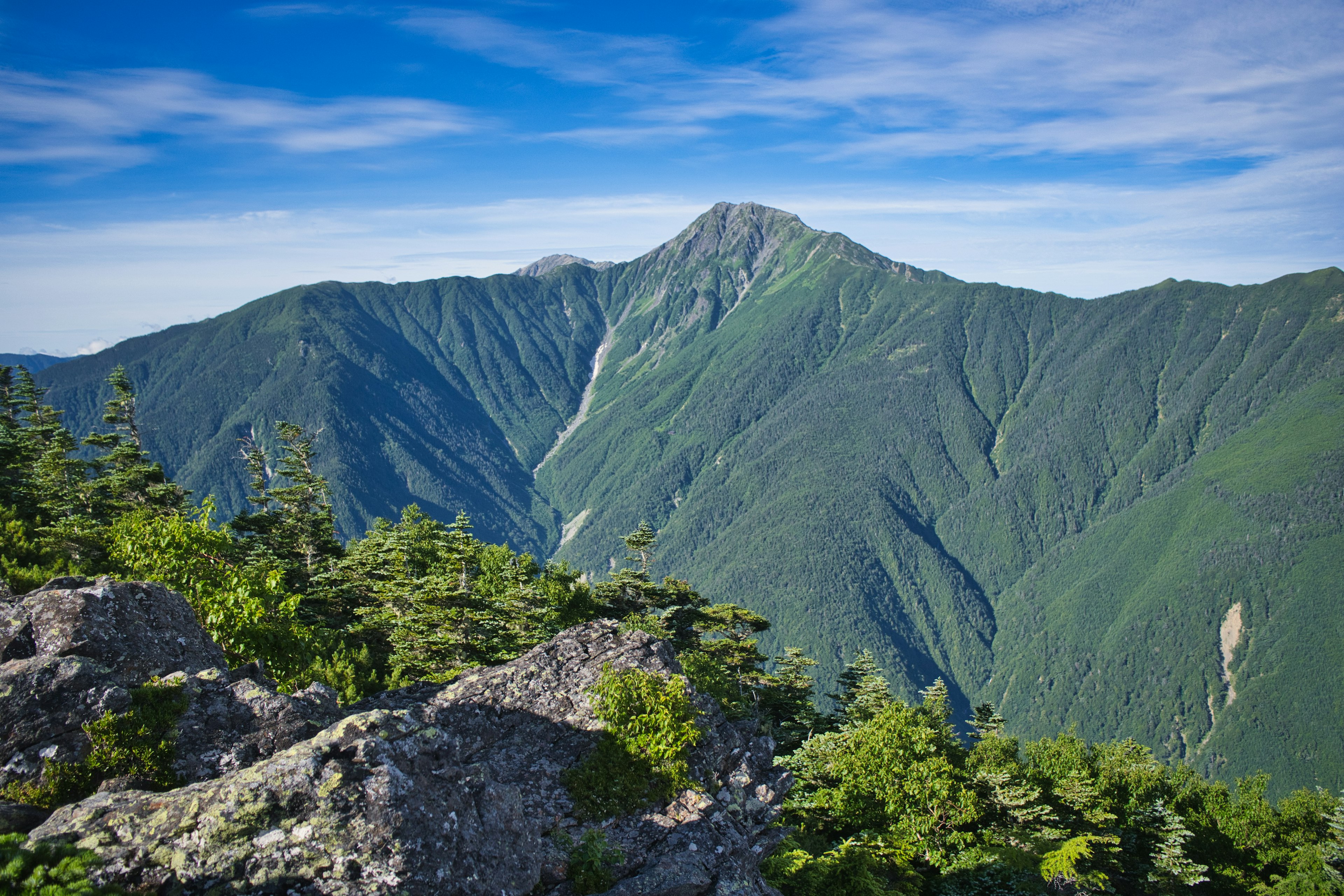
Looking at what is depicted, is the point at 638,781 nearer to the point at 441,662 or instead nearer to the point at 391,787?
the point at 391,787

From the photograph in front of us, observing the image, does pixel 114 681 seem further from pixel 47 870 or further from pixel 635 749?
pixel 635 749

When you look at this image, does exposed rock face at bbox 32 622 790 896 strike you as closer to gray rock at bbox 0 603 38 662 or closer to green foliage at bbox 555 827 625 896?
green foliage at bbox 555 827 625 896

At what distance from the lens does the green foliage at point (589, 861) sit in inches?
732

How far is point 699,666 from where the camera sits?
43844 mm

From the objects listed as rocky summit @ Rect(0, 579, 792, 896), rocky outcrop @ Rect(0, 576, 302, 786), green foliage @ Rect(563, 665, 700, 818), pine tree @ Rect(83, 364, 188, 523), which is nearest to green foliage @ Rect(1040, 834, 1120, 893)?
rocky summit @ Rect(0, 579, 792, 896)

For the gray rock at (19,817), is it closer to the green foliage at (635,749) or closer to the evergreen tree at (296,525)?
the green foliage at (635,749)

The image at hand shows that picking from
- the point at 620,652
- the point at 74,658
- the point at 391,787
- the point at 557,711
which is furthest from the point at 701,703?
the point at 74,658

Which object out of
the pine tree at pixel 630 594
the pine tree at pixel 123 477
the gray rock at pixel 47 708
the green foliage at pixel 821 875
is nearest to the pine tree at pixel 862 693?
the pine tree at pixel 630 594

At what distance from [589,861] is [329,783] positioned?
8058mm

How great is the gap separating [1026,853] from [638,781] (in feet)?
69.4

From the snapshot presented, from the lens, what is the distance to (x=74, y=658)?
17.3 metres

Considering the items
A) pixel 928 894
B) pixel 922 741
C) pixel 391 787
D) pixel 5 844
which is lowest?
pixel 928 894

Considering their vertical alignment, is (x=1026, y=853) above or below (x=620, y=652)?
below

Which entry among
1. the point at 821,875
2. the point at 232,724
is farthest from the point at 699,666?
the point at 232,724
